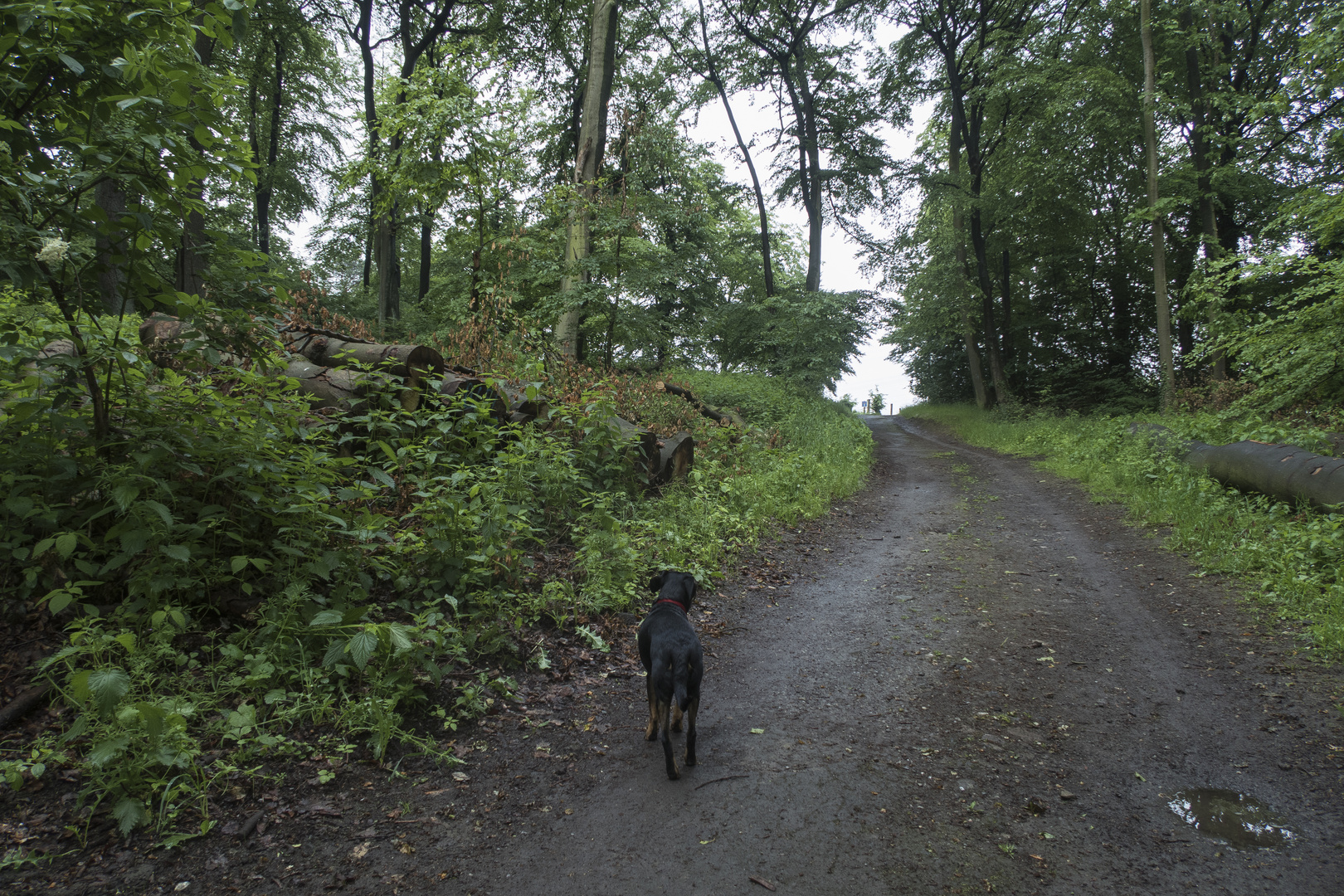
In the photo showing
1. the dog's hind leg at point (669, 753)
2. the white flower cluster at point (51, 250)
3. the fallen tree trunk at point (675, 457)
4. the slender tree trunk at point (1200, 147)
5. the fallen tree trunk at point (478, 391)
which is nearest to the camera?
the white flower cluster at point (51, 250)

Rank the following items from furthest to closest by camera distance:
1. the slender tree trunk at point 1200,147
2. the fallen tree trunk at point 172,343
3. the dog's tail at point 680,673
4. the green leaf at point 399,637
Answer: the slender tree trunk at point 1200,147, the fallen tree trunk at point 172,343, the green leaf at point 399,637, the dog's tail at point 680,673

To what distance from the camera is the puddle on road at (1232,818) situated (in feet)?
9.23

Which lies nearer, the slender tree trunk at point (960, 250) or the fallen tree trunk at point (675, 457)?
the fallen tree trunk at point (675, 457)

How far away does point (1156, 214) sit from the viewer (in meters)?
15.4

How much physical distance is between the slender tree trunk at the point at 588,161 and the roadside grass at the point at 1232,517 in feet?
30.6

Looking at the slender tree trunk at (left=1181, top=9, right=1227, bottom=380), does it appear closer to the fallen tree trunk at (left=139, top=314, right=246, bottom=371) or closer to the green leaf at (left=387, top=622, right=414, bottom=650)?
the green leaf at (left=387, top=622, right=414, bottom=650)

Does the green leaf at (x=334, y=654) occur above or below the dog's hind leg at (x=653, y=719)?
above

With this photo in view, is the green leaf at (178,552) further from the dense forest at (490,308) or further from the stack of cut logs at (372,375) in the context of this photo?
the stack of cut logs at (372,375)

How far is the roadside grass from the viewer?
5.46 m

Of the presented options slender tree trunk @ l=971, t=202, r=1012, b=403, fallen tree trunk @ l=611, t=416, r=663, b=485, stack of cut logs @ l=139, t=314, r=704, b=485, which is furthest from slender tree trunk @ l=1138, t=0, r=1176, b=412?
stack of cut logs @ l=139, t=314, r=704, b=485

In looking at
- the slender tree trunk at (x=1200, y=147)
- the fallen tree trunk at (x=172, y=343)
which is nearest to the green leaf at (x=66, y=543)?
the fallen tree trunk at (x=172, y=343)

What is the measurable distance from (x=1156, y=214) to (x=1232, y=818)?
1719cm

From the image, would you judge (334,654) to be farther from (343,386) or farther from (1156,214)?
(1156,214)

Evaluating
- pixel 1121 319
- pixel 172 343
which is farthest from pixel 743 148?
pixel 172 343
